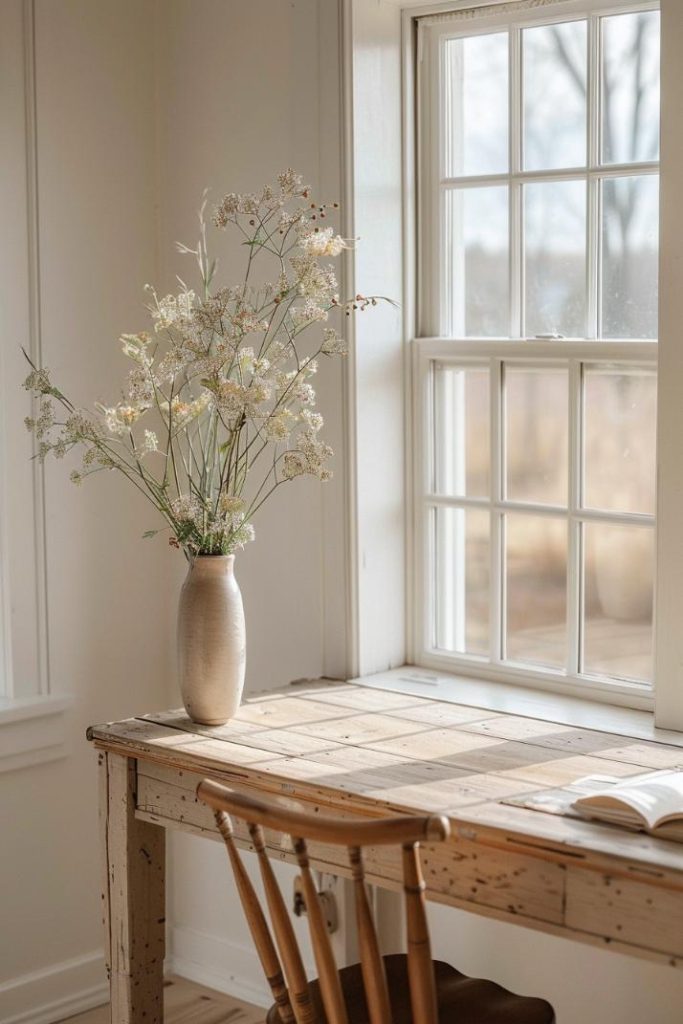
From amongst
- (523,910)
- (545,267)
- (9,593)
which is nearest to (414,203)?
(545,267)

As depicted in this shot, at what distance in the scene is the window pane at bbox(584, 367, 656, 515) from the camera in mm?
2715

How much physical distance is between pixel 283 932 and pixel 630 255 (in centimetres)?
157

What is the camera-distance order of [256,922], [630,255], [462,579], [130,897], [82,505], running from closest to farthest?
[256,922]
[130,897]
[630,255]
[462,579]
[82,505]

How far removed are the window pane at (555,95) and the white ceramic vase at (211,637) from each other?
113 centimetres

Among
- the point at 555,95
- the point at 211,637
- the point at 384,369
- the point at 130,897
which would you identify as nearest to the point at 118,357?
the point at 384,369

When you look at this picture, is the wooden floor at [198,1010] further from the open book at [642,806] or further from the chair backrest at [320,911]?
the open book at [642,806]

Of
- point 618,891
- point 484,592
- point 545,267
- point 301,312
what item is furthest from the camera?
point 484,592

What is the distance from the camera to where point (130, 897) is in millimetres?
2578

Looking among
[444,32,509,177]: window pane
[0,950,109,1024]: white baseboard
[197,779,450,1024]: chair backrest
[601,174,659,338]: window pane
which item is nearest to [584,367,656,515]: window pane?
[601,174,659,338]: window pane

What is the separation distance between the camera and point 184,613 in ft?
8.46

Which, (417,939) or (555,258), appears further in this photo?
(555,258)

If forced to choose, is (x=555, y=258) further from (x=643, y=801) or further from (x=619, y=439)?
(x=643, y=801)

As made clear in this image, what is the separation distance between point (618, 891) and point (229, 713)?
37.9 inches

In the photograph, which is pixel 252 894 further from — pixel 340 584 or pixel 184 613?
pixel 340 584
